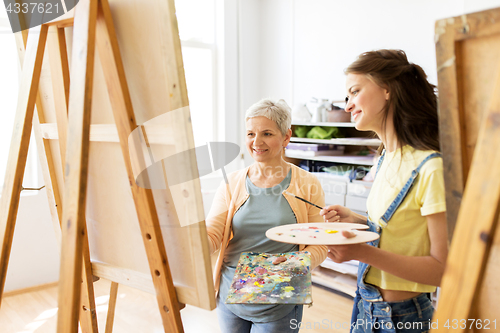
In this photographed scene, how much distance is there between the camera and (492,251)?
0.65 meters

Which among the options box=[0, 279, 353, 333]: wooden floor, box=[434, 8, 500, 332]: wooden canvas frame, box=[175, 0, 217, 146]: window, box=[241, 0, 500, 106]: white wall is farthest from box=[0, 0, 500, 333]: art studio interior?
box=[175, 0, 217, 146]: window

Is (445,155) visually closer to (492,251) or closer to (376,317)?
(492,251)

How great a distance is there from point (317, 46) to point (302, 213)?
283 cm

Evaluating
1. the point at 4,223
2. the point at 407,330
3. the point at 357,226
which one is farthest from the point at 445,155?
the point at 4,223

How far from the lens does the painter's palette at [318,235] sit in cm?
103

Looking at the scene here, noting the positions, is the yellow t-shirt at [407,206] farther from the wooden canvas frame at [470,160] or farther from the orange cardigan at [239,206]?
the orange cardigan at [239,206]

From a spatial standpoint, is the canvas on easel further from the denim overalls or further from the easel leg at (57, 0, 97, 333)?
the denim overalls

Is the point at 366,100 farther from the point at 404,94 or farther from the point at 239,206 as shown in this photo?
the point at 239,206

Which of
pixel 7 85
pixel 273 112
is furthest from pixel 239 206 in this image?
pixel 7 85

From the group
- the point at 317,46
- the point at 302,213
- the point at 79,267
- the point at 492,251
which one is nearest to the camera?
the point at 492,251

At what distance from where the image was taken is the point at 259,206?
161 cm

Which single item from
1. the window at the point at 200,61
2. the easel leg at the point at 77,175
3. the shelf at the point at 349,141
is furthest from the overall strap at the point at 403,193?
the window at the point at 200,61

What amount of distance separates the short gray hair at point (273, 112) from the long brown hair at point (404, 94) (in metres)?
0.51

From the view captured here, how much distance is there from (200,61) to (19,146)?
11.2ft
